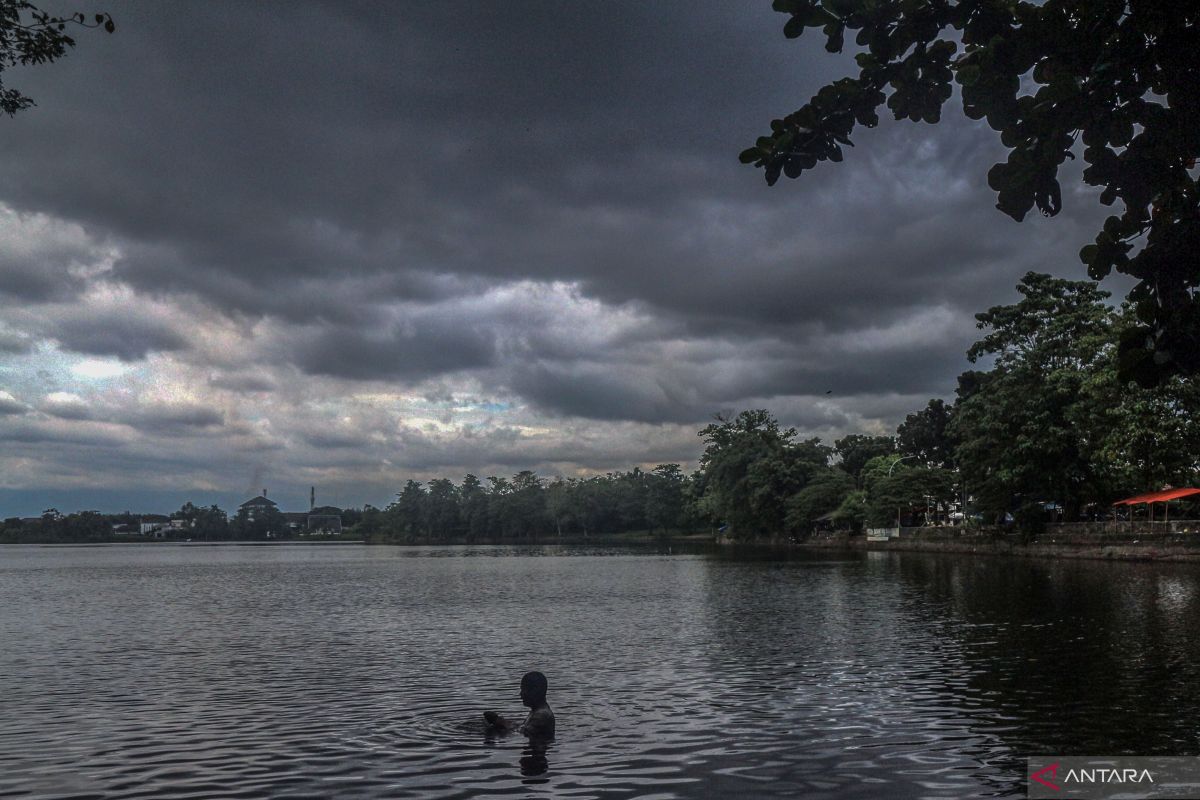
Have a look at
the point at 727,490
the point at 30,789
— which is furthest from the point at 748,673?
the point at 727,490

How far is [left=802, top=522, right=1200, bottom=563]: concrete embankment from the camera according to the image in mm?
49531

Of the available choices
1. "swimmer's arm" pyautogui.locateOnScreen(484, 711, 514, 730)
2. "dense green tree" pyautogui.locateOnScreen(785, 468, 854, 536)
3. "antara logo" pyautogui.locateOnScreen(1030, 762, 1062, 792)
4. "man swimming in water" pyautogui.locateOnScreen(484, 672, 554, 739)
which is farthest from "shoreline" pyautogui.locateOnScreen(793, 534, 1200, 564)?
"swimmer's arm" pyautogui.locateOnScreen(484, 711, 514, 730)

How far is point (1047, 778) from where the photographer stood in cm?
1009

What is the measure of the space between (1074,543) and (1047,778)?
54169 mm

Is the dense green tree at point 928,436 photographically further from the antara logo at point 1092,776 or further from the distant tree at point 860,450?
the antara logo at point 1092,776

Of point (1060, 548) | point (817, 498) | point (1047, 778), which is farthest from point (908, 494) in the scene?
point (1047, 778)

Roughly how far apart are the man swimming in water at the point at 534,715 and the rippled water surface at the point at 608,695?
0.28 meters

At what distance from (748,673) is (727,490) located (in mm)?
104336

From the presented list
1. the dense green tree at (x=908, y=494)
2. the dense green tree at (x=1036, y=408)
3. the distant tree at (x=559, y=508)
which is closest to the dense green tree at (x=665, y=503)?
the distant tree at (x=559, y=508)

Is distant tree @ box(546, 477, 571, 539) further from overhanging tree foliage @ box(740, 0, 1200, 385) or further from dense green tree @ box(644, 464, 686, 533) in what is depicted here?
overhanging tree foliage @ box(740, 0, 1200, 385)

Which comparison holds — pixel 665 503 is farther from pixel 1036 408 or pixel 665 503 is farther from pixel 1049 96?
pixel 1049 96

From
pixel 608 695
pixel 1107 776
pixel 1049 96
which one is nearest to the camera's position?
pixel 1049 96

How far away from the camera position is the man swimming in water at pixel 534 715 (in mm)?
12320

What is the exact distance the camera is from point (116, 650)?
891 inches
